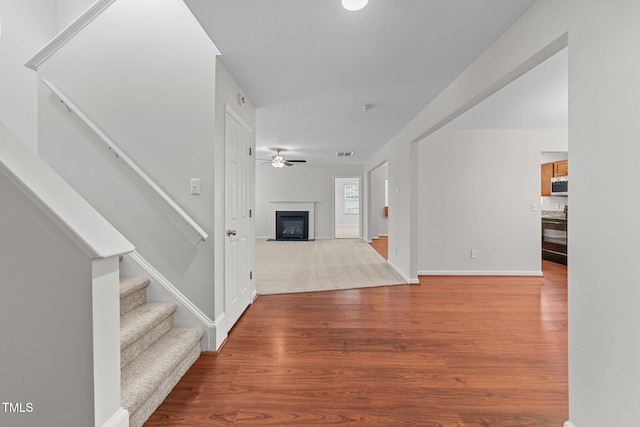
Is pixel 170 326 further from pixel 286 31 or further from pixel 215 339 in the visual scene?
pixel 286 31

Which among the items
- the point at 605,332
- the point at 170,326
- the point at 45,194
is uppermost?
the point at 45,194

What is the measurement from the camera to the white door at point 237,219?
268cm

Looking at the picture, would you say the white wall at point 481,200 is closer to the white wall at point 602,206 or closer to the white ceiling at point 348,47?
the white ceiling at point 348,47

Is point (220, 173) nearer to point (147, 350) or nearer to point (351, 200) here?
point (147, 350)

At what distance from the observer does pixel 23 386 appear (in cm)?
122

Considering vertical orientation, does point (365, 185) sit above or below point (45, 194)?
above

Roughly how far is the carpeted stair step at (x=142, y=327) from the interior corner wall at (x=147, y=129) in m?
0.22

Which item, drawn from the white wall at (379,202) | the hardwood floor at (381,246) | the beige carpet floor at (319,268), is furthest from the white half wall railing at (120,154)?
the white wall at (379,202)

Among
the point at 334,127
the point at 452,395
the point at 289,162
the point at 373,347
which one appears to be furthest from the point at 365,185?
the point at 452,395

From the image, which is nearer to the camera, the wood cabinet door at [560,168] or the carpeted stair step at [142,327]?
the carpeted stair step at [142,327]

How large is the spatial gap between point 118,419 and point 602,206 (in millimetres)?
2276

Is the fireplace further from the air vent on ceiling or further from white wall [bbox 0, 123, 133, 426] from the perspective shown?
white wall [bbox 0, 123, 133, 426]

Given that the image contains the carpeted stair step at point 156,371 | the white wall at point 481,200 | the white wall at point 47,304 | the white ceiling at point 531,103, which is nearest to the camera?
the white wall at point 47,304

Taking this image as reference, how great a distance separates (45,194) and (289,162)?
6724mm
